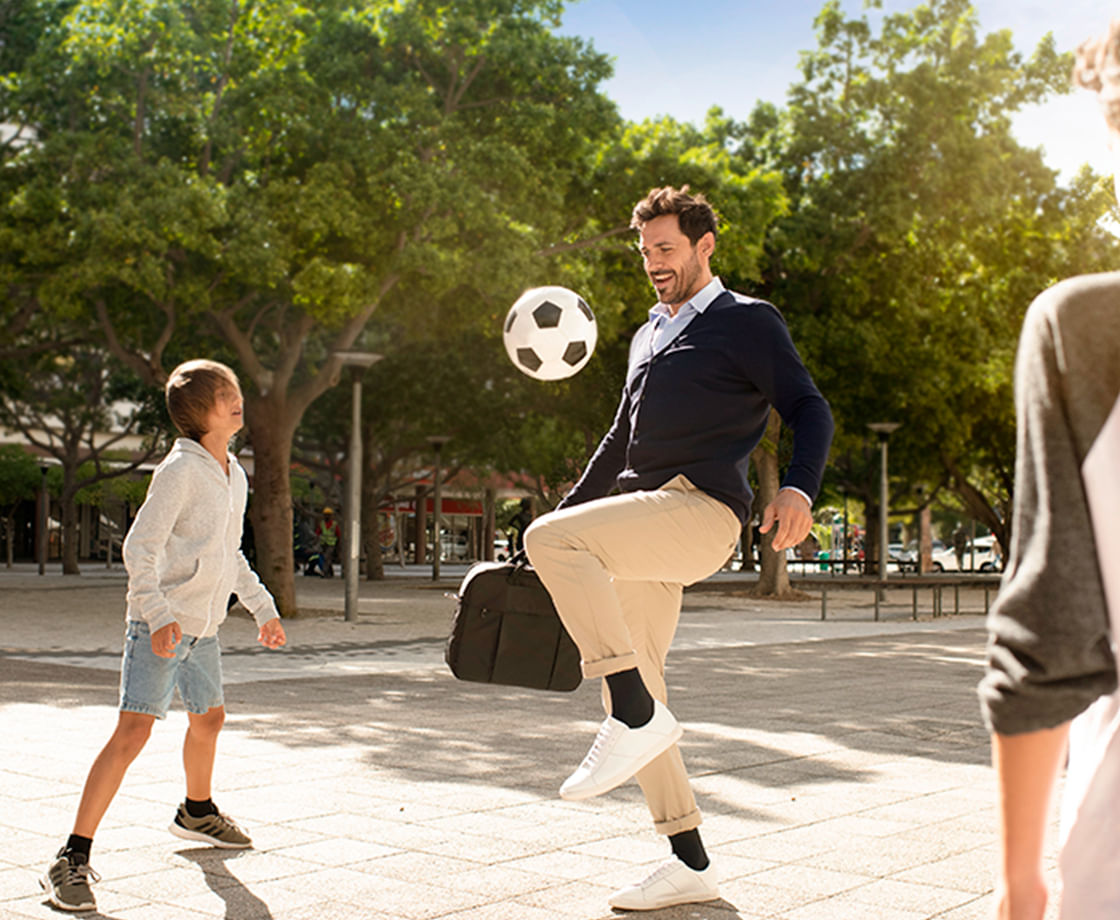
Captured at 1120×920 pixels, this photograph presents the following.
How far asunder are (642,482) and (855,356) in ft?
78.7

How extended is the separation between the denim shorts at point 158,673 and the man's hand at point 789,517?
6.65 feet

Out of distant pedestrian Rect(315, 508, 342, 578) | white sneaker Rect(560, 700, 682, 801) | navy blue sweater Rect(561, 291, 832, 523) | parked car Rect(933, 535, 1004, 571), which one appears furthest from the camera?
parked car Rect(933, 535, 1004, 571)

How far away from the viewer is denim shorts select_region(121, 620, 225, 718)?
13.9 ft

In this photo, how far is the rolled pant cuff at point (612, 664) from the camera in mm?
3516

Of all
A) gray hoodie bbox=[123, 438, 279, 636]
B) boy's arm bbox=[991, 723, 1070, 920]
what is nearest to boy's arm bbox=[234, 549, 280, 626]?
gray hoodie bbox=[123, 438, 279, 636]

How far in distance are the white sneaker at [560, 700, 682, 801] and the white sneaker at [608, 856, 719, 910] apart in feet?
2.08

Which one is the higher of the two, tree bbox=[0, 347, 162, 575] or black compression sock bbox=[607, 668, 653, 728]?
tree bbox=[0, 347, 162, 575]

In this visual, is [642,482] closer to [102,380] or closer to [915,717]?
[915,717]

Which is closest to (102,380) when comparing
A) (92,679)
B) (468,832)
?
(92,679)

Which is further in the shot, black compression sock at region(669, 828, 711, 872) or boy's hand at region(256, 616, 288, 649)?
boy's hand at region(256, 616, 288, 649)

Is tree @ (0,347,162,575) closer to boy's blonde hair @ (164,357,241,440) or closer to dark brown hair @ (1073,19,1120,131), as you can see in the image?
boy's blonde hair @ (164,357,241,440)

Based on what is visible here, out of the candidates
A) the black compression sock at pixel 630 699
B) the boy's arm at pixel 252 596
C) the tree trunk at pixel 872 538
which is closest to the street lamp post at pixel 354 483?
the boy's arm at pixel 252 596

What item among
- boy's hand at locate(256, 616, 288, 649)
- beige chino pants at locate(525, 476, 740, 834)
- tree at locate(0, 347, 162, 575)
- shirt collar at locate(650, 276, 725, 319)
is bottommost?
boy's hand at locate(256, 616, 288, 649)

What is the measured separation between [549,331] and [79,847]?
17.6ft
